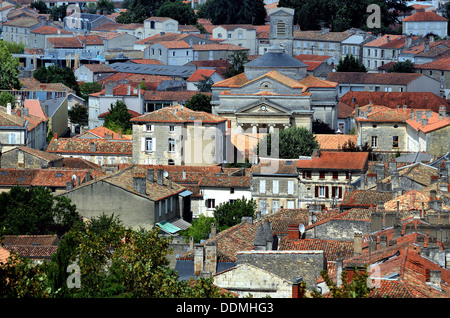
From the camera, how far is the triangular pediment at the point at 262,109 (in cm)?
7706

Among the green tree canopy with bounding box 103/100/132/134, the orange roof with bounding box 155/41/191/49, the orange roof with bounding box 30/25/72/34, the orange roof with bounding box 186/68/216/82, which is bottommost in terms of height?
the orange roof with bounding box 30/25/72/34

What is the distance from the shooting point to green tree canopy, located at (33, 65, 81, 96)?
104 metres

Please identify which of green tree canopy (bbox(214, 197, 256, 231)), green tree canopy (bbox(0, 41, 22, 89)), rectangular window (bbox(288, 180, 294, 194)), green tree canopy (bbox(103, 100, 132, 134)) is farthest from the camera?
green tree canopy (bbox(0, 41, 22, 89))

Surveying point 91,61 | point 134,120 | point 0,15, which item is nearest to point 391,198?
point 134,120

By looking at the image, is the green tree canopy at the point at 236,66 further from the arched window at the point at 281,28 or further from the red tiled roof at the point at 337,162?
the red tiled roof at the point at 337,162

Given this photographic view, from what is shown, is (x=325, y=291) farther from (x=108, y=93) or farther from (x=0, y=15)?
(x=0, y=15)

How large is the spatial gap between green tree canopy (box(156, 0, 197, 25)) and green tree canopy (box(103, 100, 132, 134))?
237ft

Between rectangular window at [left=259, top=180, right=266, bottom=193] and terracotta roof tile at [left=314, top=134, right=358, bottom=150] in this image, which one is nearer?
rectangular window at [left=259, top=180, right=266, bottom=193]

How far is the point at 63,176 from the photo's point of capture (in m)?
52.8

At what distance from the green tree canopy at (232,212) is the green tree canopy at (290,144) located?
14.4 meters

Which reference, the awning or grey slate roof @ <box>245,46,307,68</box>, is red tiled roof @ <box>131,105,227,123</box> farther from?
grey slate roof @ <box>245,46,307,68</box>

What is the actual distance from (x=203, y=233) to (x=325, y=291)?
20.1 metres

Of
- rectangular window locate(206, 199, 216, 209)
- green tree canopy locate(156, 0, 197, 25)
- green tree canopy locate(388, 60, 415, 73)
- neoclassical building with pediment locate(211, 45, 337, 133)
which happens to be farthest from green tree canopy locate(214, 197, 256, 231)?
→ green tree canopy locate(156, 0, 197, 25)
